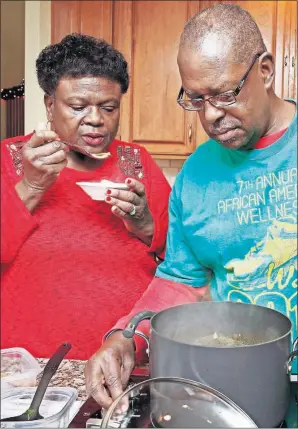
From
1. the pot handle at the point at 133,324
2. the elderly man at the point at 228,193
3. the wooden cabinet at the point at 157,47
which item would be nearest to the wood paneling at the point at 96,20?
the wooden cabinet at the point at 157,47

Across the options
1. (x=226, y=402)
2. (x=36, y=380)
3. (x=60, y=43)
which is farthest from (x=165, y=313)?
→ (x=60, y=43)

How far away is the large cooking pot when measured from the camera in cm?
43

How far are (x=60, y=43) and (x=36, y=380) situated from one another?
41 cm

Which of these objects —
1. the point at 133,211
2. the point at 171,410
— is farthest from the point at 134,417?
the point at 133,211

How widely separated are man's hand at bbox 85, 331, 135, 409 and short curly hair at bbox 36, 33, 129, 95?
303mm

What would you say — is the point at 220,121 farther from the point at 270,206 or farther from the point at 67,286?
the point at 67,286

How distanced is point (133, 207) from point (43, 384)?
0.75 ft

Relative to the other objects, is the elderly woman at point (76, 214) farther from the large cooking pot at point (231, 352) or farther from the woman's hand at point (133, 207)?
the large cooking pot at point (231, 352)

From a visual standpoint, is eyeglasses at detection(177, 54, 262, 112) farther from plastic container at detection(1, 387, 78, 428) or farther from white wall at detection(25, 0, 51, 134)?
plastic container at detection(1, 387, 78, 428)

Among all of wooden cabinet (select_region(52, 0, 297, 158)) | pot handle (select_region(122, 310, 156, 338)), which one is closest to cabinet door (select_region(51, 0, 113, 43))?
wooden cabinet (select_region(52, 0, 297, 158))

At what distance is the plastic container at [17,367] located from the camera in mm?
616

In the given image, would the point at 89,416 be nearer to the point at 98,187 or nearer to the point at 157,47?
the point at 98,187

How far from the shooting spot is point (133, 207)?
0.61m

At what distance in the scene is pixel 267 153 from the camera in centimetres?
60
